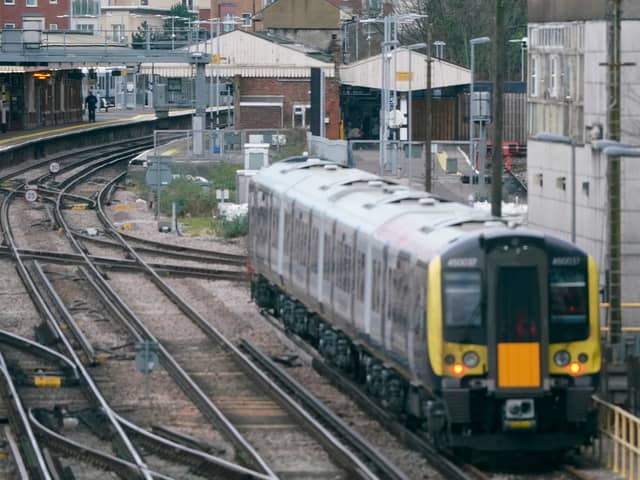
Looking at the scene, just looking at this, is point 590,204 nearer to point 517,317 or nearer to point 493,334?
point 517,317

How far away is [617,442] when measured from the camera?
49.4 ft

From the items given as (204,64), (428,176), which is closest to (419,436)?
(428,176)

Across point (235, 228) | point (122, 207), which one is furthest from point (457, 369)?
point (122, 207)

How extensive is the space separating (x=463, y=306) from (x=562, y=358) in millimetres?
1122

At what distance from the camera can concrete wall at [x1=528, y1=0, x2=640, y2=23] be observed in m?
22.6

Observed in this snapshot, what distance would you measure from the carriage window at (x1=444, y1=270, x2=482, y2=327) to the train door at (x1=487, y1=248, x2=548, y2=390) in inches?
4.5

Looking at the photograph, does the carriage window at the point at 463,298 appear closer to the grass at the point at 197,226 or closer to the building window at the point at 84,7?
the grass at the point at 197,226

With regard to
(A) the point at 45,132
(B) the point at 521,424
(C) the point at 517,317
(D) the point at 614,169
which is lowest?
(B) the point at 521,424

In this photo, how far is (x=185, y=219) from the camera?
41.3 metres

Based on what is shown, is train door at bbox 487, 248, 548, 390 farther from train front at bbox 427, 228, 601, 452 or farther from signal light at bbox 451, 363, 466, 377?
signal light at bbox 451, 363, 466, 377

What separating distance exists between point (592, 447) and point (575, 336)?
5.18ft

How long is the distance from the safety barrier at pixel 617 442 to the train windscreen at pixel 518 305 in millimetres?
1317

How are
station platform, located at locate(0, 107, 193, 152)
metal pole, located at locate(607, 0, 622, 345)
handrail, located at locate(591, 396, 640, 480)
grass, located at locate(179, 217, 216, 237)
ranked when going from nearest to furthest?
handrail, located at locate(591, 396, 640, 480) < metal pole, located at locate(607, 0, 622, 345) < grass, located at locate(179, 217, 216, 237) < station platform, located at locate(0, 107, 193, 152)

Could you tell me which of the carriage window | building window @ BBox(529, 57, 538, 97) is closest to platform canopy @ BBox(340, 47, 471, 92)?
building window @ BBox(529, 57, 538, 97)
